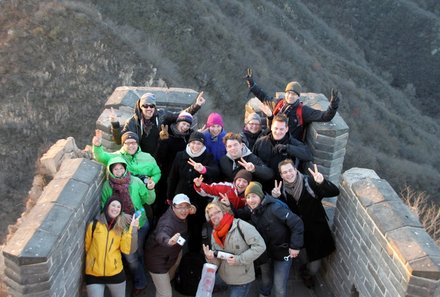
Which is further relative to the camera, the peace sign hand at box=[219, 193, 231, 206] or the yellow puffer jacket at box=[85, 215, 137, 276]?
the peace sign hand at box=[219, 193, 231, 206]

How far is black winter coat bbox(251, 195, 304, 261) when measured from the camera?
5176 mm

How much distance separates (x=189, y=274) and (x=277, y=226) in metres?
1.18

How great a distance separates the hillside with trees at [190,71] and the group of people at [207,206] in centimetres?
868

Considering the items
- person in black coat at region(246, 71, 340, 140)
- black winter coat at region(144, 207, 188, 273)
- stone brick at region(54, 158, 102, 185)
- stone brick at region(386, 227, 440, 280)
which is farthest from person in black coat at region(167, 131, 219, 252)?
stone brick at region(386, 227, 440, 280)

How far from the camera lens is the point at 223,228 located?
200 inches

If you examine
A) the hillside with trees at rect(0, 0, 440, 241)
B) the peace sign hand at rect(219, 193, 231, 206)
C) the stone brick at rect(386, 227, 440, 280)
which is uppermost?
the stone brick at rect(386, 227, 440, 280)

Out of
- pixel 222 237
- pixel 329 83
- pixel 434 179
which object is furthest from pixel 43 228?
pixel 329 83

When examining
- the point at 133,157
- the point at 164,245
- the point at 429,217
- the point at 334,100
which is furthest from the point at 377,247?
the point at 429,217

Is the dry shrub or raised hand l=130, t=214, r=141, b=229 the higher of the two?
Answer: raised hand l=130, t=214, r=141, b=229

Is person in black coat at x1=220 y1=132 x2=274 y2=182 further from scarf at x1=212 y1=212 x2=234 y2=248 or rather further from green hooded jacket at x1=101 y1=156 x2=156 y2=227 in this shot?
green hooded jacket at x1=101 y1=156 x2=156 y2=227

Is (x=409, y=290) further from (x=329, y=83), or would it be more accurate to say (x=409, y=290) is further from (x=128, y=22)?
(x=329, y=83)

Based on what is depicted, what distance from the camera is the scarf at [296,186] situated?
5.36 metres

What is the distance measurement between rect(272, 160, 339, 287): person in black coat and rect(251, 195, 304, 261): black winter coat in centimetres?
25

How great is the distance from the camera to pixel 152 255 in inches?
211
